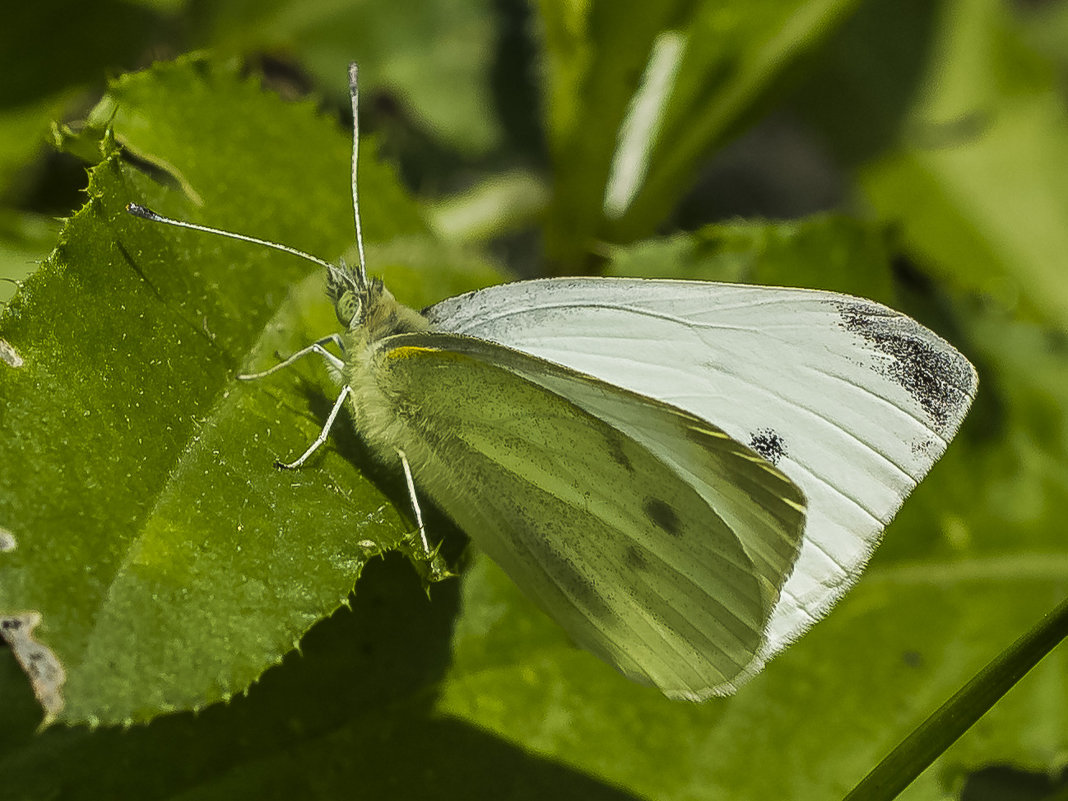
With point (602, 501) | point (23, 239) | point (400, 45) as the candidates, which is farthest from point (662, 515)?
point (400, 45)

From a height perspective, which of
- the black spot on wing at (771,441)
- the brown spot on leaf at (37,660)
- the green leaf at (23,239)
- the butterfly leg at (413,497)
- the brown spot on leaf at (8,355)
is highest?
the green leaf at (23,239)

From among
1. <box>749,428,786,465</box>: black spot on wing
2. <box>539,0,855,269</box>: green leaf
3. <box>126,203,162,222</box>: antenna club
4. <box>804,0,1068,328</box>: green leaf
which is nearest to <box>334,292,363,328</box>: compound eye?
<box>126,203,162,222</box>: antenna club

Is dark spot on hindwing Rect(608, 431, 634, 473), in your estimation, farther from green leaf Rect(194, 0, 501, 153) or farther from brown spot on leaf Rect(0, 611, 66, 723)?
green leaf Rect(194, 0, 501, 153)

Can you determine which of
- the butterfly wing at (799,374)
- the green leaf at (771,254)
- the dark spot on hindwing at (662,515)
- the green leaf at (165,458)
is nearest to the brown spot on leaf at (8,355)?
the green leaf at (165,458)

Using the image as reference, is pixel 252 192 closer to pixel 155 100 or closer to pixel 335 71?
pixel 155 100

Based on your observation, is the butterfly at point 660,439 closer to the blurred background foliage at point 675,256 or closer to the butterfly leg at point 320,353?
the butterfly leg at point 320,353

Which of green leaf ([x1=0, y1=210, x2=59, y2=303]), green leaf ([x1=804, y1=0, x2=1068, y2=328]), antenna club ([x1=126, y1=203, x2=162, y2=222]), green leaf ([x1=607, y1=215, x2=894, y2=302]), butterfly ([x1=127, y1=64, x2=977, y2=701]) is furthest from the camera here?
green leaf ([x1=804, y1=0, x2=1068, y2=328])
